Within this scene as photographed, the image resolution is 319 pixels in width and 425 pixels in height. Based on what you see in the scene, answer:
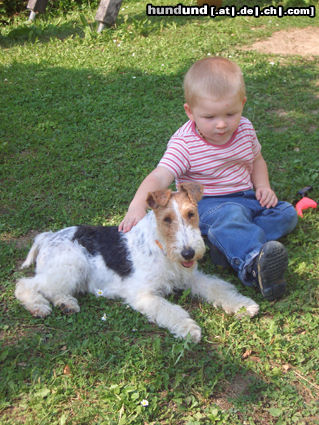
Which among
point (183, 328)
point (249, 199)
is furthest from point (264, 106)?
point (183, 328)

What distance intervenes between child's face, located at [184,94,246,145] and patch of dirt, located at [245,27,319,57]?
5625 millimetres

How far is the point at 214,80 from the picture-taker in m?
3.73

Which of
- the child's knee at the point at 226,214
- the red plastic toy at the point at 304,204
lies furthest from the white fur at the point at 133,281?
the red plastic toy at the point at 304,204

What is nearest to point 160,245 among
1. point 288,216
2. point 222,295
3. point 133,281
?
point 133,281

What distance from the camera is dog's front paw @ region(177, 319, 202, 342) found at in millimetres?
3205

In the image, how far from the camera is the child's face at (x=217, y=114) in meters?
3.76

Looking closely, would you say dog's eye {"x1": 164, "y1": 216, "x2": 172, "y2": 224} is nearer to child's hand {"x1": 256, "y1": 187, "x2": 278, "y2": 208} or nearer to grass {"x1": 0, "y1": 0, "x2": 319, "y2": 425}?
grass {"x1": 0, "y1": 0, "x2": 319, "y2": 425}

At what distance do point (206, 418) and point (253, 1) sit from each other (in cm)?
1180

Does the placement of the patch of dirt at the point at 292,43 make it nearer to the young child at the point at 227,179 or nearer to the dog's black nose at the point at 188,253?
the young child at the point at 227,179

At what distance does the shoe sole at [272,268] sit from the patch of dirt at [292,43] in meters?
6.51

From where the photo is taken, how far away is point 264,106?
6.93 metres

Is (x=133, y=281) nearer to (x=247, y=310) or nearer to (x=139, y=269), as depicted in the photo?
(x=139, y=269)

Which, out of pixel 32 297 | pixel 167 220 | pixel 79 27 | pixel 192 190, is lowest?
pixel 32 297

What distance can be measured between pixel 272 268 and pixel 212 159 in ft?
4.18
